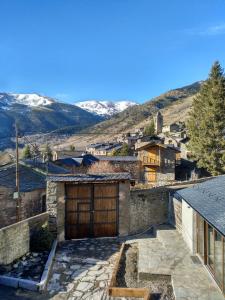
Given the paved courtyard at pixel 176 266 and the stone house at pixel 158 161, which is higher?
the stone house at pixel 158 161

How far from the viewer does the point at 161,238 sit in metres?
14.5

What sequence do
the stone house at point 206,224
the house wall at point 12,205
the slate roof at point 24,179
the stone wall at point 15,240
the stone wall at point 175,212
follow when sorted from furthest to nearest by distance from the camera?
the slate roof at point 24,179, the house wall at point 12,205, the stone wall at point 175,212, the stone wall at point 15,240, the stone house at point 206,224

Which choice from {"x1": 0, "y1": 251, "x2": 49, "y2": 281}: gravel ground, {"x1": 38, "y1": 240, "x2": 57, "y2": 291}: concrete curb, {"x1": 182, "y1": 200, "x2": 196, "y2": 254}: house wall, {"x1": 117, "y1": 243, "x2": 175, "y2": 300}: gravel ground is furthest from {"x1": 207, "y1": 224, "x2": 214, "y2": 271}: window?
{"x1": 0, "y1": 251, "x2": 49, "y2": 281}: gravel ground

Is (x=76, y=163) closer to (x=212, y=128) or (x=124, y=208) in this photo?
(x=212, y=128)

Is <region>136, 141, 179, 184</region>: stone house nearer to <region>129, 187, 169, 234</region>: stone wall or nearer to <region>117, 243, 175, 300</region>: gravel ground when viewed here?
<region>129, 187, 169, 234</region>: stone wall

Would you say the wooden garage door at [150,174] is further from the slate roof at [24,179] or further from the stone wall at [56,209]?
the stone wall at [56,209]

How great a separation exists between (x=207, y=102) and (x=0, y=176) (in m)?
25.1

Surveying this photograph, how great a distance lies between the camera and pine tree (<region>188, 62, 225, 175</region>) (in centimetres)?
3413

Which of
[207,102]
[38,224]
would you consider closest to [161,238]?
[38,224]

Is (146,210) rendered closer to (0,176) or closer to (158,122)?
(0,176)

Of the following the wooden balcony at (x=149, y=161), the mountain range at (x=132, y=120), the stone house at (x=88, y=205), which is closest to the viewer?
the stone house at (x=88, y=205)

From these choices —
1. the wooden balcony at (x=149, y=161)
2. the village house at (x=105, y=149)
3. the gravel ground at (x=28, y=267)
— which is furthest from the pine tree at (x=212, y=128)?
the village house at (x=105, y=149)

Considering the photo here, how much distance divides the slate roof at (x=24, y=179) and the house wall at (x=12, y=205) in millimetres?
331

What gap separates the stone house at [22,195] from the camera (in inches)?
745
